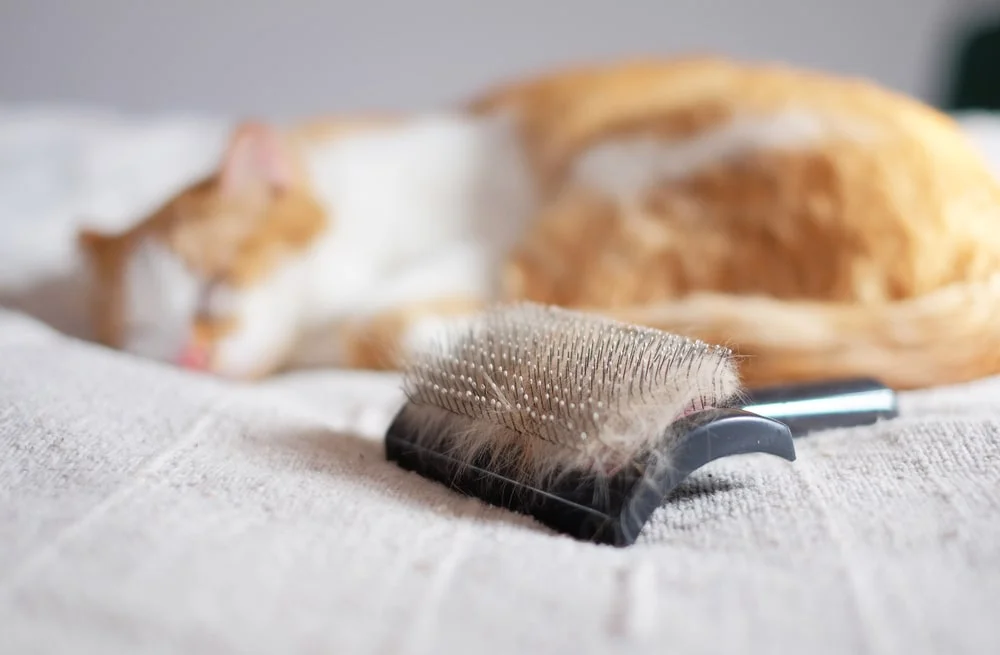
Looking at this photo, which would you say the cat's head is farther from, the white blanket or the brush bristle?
the brush bristle

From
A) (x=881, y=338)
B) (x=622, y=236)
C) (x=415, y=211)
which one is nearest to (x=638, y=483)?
(x=881, y=338)

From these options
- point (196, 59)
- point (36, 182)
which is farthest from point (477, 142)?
point (196, 59)

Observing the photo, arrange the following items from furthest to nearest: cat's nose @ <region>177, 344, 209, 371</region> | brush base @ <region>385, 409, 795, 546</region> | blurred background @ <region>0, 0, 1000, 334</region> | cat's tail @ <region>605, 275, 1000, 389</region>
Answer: blurred background @ <region>0, 0, 1000, 334</region>, cat's nose @ <region>177, 344, 209, 371</region>, cat's tail @ <region>605, 275, 1000, 389</region>, brush base @ <region>385, 409, 795, 546</region>

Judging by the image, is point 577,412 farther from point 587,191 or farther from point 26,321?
point 26,321

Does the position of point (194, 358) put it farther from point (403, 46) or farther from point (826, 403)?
point (403, 46)

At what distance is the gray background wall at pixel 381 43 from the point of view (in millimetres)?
2172

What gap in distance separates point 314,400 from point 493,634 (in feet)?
1.79

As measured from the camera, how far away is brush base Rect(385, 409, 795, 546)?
0.47 metres

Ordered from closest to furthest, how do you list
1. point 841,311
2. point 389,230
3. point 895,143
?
point 841,311 → point 895,143 → point 389,230

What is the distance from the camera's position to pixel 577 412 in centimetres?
50

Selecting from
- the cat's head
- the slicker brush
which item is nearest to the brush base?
the slicker brush

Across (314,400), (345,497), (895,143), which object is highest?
(895,143)

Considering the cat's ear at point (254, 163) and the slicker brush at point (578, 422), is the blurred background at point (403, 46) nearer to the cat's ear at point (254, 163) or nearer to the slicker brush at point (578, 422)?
the cat's ear at point (254, 163)

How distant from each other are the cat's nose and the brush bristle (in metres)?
0.44
